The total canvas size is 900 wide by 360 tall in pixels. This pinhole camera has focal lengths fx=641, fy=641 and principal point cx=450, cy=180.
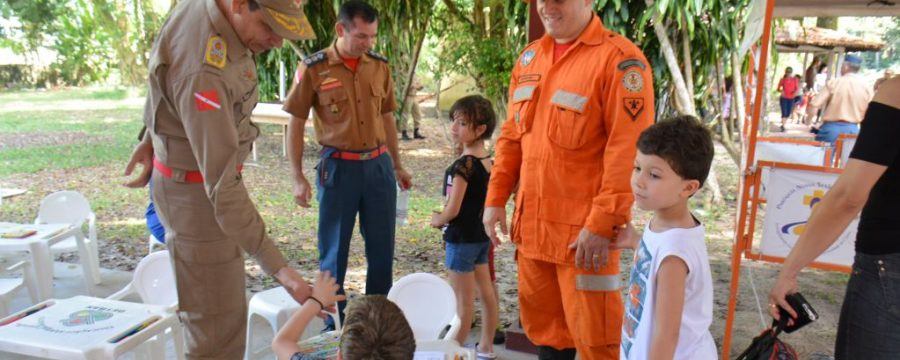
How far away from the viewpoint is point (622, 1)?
6.17 metres

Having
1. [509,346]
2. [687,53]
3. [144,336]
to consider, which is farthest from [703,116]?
[144,336]

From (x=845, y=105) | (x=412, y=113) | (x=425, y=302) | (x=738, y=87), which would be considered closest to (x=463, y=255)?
(x=425, y=302)

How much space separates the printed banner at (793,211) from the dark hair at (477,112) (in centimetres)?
132

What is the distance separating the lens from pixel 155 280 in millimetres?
2771

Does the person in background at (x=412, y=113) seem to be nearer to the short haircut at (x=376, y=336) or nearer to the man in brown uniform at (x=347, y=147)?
the man in brown uniform at (x=347, y=147)

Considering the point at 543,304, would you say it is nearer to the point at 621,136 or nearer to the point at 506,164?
the point at 506,164

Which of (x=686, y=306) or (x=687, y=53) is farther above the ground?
(x=687, y=53)

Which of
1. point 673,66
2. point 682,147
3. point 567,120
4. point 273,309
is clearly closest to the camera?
point 682,147

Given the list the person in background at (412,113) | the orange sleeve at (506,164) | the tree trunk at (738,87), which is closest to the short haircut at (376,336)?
the orange sleeve at (506,164)

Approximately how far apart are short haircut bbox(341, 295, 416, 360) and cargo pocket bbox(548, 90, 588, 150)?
867 millimetres

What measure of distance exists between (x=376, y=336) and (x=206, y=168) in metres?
0.72

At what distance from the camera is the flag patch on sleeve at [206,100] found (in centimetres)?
182

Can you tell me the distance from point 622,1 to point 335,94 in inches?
159

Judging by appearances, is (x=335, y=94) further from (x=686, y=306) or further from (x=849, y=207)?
(x=849, y=207)
